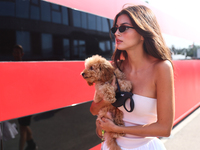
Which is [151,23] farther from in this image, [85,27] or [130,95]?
[85,27]

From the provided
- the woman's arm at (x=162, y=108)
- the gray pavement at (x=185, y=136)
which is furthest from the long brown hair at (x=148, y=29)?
the gray pavement at (x=185, y=136)

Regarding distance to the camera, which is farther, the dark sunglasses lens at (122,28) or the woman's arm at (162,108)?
the dark sunglasses lens at (122,28)

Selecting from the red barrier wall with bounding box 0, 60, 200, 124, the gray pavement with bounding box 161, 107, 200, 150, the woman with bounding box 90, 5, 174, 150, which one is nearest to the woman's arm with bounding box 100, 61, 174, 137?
the woman with bounding box 90, 5, 174, 150

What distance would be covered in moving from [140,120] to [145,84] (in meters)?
0.32

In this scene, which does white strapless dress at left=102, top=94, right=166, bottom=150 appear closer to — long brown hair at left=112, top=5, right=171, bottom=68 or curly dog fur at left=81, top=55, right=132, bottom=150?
curly dog fur at left=81, top=55, right=132, bottom=150

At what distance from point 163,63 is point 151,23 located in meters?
0.40

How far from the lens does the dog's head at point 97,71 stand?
4.86 ft

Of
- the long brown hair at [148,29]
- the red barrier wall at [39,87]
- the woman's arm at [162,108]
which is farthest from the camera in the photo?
the red barrier wall at [39,87]

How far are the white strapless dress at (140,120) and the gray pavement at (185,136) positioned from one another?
9.98 feet

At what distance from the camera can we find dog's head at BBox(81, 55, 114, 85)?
4.86ft

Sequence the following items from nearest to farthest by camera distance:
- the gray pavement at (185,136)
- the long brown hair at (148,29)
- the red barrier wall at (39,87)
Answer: the long brown hair at (148,29) < the red barrier wall at (39,87) < the gray pavement at (185,136)

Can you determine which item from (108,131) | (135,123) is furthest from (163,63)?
(108,131)

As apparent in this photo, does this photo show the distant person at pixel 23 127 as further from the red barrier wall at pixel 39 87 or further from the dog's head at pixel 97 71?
the dog's head at pixel 97 71

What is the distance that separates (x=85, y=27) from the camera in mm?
2547
